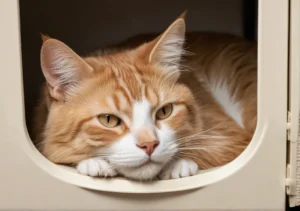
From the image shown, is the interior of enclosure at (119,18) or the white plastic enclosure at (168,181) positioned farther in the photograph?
the interior of enclosure at (119,18)

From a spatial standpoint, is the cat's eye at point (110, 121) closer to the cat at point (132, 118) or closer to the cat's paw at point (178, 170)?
the cat at point (132, 118)

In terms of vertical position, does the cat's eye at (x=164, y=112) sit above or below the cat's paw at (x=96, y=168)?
above

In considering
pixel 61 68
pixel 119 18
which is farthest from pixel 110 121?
pixel 119 18

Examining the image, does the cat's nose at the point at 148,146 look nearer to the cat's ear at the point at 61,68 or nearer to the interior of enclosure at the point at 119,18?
the cat's ear at the point at 61,68

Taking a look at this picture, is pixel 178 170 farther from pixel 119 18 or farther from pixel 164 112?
pixel 119 18

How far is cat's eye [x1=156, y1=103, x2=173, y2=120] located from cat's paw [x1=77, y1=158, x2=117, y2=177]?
0.15 m

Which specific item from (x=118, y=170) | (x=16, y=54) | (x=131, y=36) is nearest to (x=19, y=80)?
(x=16, y=54)

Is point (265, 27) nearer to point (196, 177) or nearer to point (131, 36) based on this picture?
point (196, 177)

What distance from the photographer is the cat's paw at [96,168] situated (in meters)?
1.01

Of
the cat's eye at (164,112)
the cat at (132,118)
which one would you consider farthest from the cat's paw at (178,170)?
the cat's eye at (164,112)

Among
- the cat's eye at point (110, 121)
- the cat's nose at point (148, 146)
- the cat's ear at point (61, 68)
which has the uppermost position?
the cat's ear at point (61, 68)

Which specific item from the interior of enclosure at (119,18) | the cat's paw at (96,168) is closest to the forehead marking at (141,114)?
the cat's paw at (96,168)

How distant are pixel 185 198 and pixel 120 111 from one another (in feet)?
0.75

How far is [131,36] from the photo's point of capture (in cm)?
151
